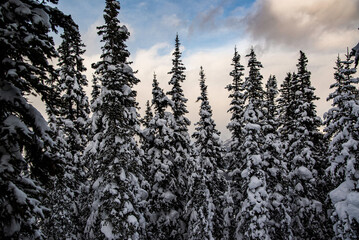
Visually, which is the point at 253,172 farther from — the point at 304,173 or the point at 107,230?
the point at 107,230

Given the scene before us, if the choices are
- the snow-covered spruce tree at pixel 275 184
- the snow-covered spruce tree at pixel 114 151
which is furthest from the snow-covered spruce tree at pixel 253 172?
the snow-covered spruce tree at pixel 114 151

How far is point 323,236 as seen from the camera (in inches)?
801

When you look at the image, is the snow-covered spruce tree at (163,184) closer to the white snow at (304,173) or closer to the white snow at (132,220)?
the white snow at (132,220)

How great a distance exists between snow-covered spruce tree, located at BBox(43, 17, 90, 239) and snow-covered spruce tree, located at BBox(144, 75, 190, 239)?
6.35 metres

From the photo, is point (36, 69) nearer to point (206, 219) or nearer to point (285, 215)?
point (206, 219)

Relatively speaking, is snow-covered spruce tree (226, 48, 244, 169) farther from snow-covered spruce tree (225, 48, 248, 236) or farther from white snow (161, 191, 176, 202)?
white snow (161, 191, 176, 202)

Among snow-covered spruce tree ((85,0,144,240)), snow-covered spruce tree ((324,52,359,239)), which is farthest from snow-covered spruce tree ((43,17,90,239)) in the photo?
snow-covered spruce tree ((324,52,359,239))

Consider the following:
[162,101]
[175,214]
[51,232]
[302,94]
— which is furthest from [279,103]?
[51,232]

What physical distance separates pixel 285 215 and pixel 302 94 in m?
12.0

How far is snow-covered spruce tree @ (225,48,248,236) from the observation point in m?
23.1

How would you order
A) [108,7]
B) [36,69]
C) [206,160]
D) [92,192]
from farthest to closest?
1. [206,160]
2. [108,7]
3. [92,192]
4. [36,69]

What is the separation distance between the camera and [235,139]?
24109mm

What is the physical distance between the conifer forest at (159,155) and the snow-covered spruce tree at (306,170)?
112 millimetres

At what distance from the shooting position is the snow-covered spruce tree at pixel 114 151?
13234mm
